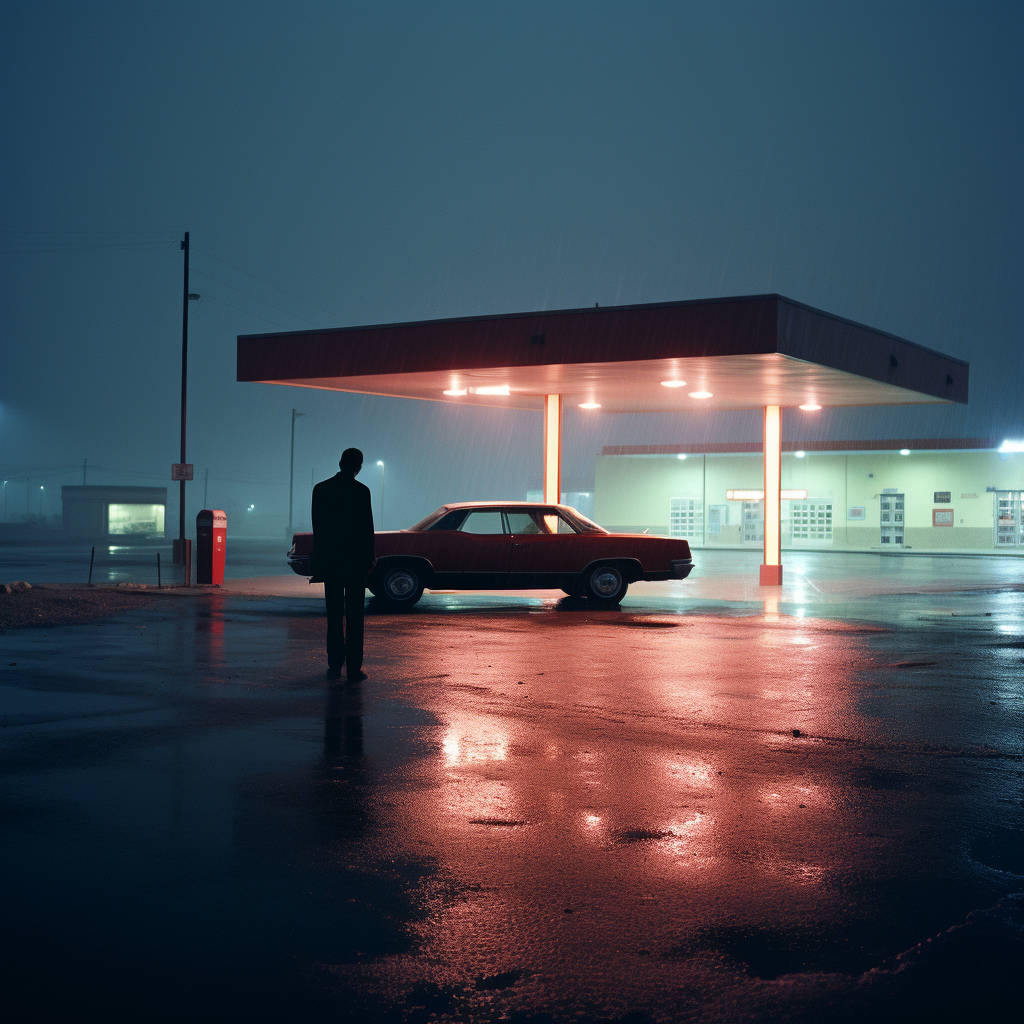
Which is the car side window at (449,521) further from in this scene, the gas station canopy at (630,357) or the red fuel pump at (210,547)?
the red fuel pump at (210,547)

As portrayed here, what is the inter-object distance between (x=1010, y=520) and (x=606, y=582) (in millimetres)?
34879

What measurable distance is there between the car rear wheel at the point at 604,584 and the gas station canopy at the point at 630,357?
166 inches

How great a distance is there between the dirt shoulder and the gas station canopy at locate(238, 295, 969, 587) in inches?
235

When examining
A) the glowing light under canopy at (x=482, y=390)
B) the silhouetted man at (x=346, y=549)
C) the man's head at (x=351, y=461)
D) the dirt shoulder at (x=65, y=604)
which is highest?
the glowing light under canopy at (x=482, y=390)

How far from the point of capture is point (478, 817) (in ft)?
17.2

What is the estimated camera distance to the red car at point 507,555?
16766mm

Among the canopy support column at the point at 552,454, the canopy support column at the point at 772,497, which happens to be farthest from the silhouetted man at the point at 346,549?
the canopy support column at the point at 772,497

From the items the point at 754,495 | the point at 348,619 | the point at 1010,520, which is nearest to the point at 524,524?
the point at 348,619

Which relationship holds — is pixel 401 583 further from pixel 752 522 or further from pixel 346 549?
pixel 752 522

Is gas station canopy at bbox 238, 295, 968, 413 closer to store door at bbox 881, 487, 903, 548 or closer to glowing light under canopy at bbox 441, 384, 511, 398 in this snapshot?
glowing light under canopy at bbox 441, 384, 511, 398

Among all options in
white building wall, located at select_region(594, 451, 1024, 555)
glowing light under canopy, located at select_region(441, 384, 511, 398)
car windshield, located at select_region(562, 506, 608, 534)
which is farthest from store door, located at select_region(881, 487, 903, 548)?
car windshield, located at select_region(562, 506, 608, 534)

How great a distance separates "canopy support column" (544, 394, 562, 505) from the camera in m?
23.8

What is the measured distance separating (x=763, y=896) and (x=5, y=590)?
1614cm

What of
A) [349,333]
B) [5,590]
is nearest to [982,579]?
[349,333]
